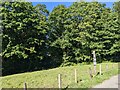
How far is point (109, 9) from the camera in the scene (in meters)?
43.6

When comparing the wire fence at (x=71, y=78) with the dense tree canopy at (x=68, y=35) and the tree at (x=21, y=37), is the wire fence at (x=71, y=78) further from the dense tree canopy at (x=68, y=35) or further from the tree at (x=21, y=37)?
the dense tree canopy at (x=68, y=35)

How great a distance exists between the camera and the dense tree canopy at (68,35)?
35781 mm

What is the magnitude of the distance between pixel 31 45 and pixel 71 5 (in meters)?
11.7

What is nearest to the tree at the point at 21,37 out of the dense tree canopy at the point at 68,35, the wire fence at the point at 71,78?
the dense tree canopy at the point at 68,35

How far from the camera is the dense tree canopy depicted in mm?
35781

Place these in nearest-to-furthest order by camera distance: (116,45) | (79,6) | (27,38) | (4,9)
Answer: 1. (4,9)
2. (27,38)
3. (116,45)
4. (79,6)

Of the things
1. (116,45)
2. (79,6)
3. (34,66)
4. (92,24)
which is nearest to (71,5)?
(79,6)

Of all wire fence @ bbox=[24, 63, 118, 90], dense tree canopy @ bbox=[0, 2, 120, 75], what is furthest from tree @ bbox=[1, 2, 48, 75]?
wire fence @ bbox=[24, 63, 118, 90]

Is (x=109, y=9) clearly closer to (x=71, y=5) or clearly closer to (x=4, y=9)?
(x=71, y=5)

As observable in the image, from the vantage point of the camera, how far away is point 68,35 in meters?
41.4

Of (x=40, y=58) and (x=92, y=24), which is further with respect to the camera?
(x=92, y=24)

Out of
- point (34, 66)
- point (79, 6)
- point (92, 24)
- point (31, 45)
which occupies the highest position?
point (79, 6)

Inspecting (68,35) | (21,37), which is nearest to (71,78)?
(21,37)

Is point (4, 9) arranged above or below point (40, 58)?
above
